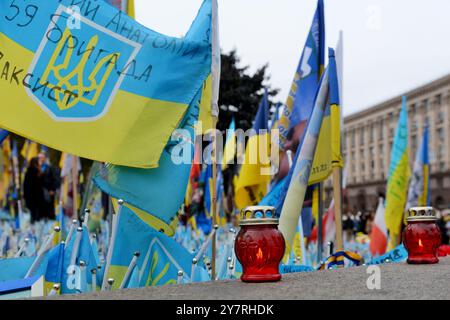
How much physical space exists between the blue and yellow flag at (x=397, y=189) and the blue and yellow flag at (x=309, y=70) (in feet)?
10.1

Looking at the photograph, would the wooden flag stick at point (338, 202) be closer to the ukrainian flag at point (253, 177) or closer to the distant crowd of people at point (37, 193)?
the ukrainian flag at point (253, 177)

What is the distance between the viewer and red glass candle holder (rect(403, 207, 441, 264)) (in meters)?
4.02

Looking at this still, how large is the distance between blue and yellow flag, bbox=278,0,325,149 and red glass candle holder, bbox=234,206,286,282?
4516 millimetres

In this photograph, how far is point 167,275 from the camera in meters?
4.92

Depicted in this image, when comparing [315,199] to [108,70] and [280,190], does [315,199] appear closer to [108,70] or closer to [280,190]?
[280,190]

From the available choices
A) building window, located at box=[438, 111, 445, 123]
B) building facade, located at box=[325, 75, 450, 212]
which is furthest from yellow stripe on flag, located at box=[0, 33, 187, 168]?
building window, located at box=[438, 111, 445, 123]

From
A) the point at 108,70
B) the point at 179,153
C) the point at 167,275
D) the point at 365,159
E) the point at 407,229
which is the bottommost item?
the point at 167,275

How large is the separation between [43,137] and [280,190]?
2.63 meters

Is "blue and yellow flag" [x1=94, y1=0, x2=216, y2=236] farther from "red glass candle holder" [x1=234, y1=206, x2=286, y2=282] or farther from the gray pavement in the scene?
"red glass candle holder" [x1=234, y1=206, x2=286, y2=282]

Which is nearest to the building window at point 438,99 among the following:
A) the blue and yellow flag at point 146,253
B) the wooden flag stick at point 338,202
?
the wooden flag stick at point 338,202

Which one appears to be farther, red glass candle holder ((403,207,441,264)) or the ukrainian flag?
the ukrainian flag

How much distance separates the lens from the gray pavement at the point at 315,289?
2.57m
